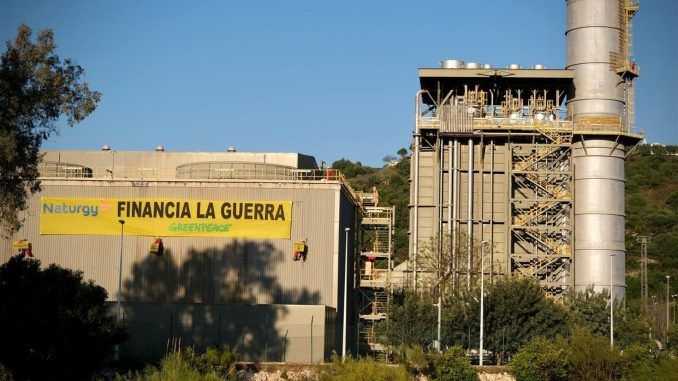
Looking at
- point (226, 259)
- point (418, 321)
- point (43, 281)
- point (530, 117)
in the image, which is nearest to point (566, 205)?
point (530, 117)

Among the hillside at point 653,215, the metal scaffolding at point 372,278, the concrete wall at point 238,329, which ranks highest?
the hillside at point 653,215

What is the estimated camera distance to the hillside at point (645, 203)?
137m

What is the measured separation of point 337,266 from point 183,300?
33.6ft

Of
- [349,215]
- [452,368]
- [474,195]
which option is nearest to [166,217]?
→ [349,215]

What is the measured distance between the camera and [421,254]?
77.9 metres

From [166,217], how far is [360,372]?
2761 cm

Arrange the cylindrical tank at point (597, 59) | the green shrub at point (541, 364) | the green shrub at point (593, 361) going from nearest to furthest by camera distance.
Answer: the green shrub at point (541, 364)
the green shrub at point (593, 361)
the cylindrical tank at point (597, 59)

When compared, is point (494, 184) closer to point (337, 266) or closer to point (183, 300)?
point (337, 266)

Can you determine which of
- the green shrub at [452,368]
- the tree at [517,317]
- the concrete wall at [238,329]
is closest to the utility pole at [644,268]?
the tree at [517,317]

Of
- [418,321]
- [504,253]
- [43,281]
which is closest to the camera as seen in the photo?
[43,281]

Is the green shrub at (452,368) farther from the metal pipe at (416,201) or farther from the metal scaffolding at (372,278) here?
the metal scaffolding at (372,278)

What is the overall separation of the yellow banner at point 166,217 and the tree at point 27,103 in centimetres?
1931

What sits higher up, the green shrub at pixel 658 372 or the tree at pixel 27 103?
the tree at pixel 27 103

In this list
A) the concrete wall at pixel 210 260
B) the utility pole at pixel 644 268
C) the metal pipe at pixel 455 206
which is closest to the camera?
the concrete wall at pixel 210 260
